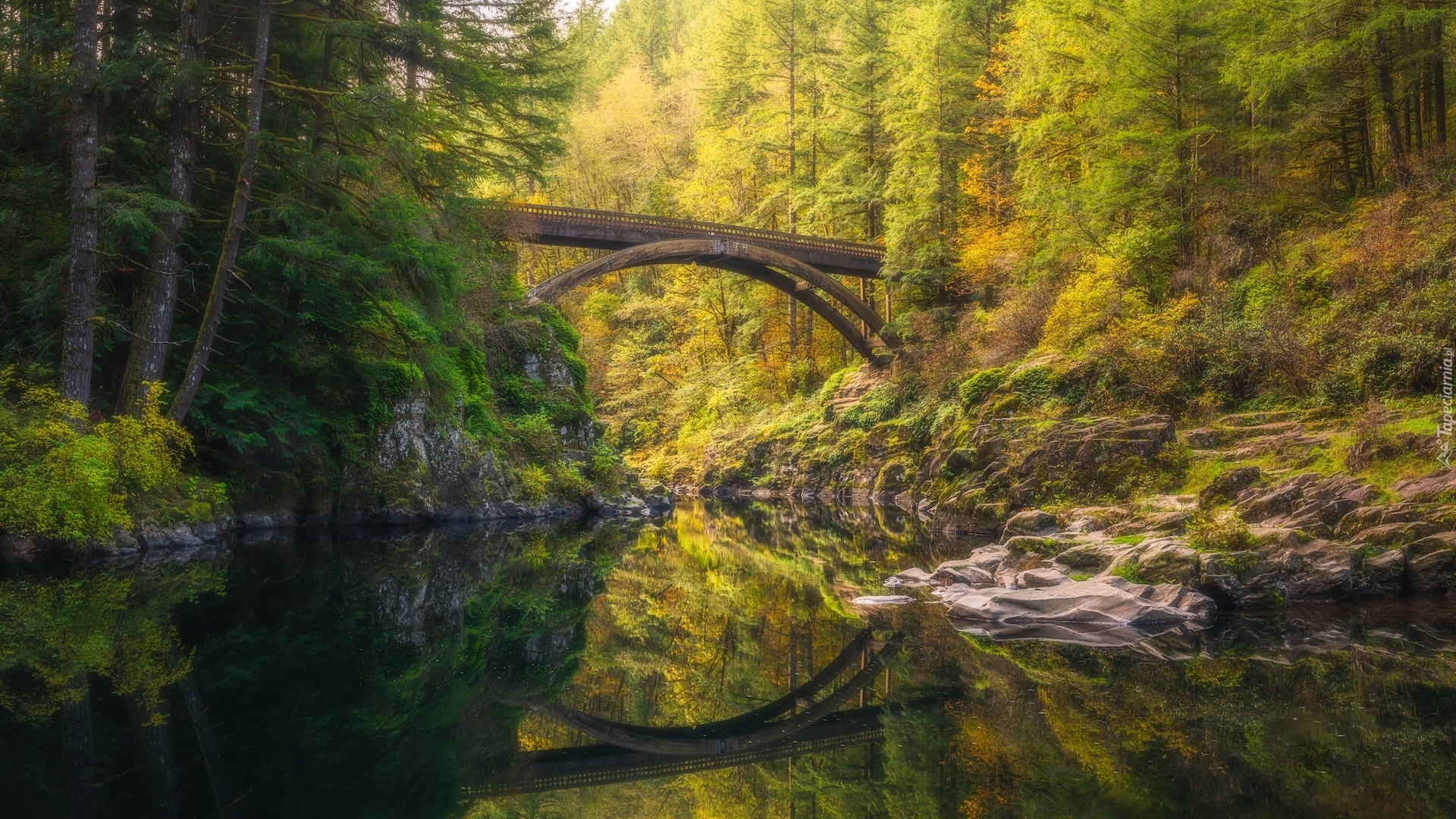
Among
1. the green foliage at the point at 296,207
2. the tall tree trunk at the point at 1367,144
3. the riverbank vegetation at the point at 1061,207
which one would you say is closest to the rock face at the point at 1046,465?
the riverbank vegetation at the point at 1061,207

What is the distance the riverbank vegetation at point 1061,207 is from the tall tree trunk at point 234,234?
13.5 m

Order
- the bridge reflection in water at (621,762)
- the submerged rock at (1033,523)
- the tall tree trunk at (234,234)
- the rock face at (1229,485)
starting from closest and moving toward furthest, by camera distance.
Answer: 1. the bridge reflection in water at (621,762)
2. the rock face at (1229,485)
3. the tall tree trunk at (234,234)
4. the submerged rock at (1033,523)

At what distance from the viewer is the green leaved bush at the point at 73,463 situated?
9.87m

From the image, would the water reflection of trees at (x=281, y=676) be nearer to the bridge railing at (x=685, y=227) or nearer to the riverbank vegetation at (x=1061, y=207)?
the riverbank vegetation at (x=1061, y=207)

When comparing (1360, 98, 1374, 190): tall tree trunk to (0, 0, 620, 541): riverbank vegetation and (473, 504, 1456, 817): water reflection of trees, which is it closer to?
(473, 504, 1456, 817): water reflection of trees

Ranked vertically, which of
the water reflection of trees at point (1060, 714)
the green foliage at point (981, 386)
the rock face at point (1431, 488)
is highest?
the green foliage at point (981, 386)

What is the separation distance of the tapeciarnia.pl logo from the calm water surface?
2.61 metres

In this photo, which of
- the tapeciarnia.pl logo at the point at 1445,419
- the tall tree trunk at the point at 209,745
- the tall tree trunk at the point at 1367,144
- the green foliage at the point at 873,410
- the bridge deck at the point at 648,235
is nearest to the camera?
the tall tree trunk at the point at 209,745

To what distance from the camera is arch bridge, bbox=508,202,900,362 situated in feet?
74.0

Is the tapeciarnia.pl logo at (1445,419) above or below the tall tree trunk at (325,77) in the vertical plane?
below

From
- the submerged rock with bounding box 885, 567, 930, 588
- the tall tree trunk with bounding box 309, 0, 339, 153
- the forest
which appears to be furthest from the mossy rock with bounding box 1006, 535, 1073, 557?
the tall tree trunk with bounding box 309, 0, 339, 153

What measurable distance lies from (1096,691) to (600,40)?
49.8 metres

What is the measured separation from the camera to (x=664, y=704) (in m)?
5.56

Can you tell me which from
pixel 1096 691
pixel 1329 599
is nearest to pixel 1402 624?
pixel 1329 599
